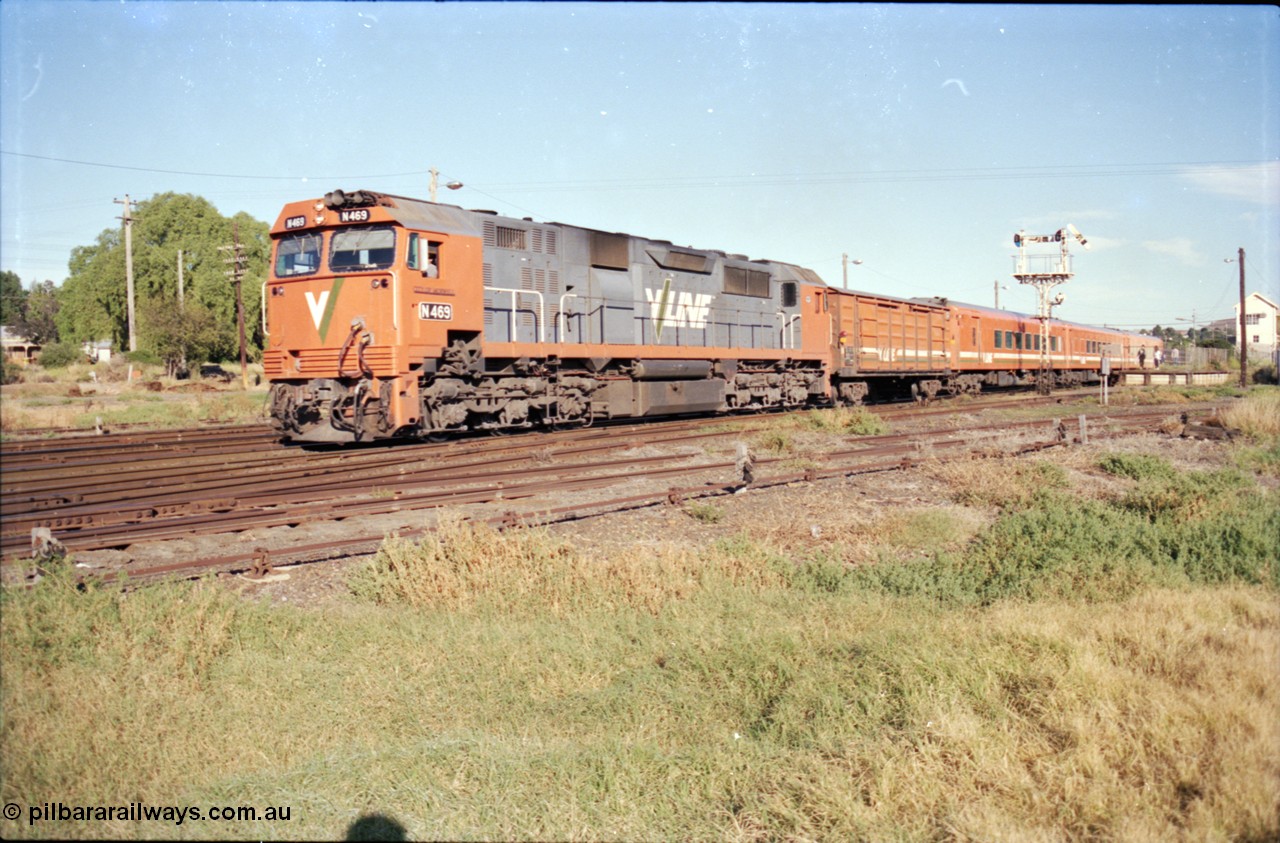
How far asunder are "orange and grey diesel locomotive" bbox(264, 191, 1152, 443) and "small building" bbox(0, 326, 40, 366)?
7.92 meters

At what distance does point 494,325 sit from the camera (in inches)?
575

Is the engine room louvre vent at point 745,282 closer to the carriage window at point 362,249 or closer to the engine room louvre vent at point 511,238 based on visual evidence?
the engine room louvre vent at point 511,238

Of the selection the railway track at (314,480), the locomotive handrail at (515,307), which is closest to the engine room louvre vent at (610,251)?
the locomotive handrail at (515,307)

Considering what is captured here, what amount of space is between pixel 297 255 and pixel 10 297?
10.7 m

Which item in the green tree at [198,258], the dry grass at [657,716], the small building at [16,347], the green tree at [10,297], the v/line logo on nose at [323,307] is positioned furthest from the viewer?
the green tree at [198,258]

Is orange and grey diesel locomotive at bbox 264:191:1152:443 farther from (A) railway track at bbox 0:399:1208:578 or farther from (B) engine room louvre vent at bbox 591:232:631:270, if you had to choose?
(A) railway track at bbox 0:399:1208:578

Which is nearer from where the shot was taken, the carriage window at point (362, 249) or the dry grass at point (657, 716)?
the dry grass at point (657, 716)

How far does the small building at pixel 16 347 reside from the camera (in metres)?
3.92

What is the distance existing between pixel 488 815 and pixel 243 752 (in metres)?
1.22

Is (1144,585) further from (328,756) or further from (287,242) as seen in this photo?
(287,242)

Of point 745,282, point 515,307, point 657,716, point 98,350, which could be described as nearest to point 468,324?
point 515,307

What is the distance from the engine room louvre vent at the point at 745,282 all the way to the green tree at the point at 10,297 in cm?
1770

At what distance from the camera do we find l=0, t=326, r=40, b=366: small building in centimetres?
392

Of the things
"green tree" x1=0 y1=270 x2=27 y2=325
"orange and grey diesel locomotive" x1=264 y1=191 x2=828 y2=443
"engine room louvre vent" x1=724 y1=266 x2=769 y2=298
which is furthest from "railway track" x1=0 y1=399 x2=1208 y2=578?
"engine room louvre vent" x1=724 y1=266 x2=769 y2=298
